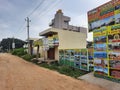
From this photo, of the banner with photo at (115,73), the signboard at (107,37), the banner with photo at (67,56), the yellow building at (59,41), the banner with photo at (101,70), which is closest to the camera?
the banner with photo at (115,73)

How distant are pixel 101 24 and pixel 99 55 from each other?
222 cm

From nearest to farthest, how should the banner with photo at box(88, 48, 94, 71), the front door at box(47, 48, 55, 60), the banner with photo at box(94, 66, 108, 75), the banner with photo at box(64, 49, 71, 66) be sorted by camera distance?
1. the banner with photo at box(94, 66, 108, 75)
2. the banner with photo at box(88, 48, 94, 71)
3. the banner with photo at box(64, 49, 71, 66)
4. the front door at box(47, 48, 55, 60)

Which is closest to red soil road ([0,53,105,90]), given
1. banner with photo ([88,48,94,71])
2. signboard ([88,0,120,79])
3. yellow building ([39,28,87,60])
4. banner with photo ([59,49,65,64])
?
signboard ([88,0,120,79])

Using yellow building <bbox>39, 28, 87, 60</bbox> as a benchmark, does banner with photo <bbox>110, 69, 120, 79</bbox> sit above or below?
below

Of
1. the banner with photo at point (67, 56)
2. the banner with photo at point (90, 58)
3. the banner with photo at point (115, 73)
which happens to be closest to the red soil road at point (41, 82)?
the banner with photo at point (115, 73)

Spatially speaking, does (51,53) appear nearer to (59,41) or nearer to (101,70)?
(59,41)

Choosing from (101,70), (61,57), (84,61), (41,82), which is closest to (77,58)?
(84,61)

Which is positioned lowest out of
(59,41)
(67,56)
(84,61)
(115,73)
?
(115,73)

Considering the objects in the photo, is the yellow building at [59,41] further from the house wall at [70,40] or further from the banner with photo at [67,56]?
the banner with photo at [67,56]

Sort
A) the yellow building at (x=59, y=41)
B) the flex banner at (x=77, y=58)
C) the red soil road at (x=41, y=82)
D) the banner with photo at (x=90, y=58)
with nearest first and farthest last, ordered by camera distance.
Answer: the red soil road at (x=41, y=82)
the banner with photo at (x=90, y=58)
the flex banner at (x=77, y=58)
the yellow building at (x=59, y=41)

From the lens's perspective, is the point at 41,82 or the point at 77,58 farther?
the point at 77,58

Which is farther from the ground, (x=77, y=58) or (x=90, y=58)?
(x=90, y=58)

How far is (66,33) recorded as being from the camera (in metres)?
23.9

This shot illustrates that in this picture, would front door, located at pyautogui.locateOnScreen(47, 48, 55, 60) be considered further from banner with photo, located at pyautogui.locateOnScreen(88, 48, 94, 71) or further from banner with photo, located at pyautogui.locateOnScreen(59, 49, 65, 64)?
banner with photo, located at pyautogui.locateOnScreen(88, 48, 94, 71)
